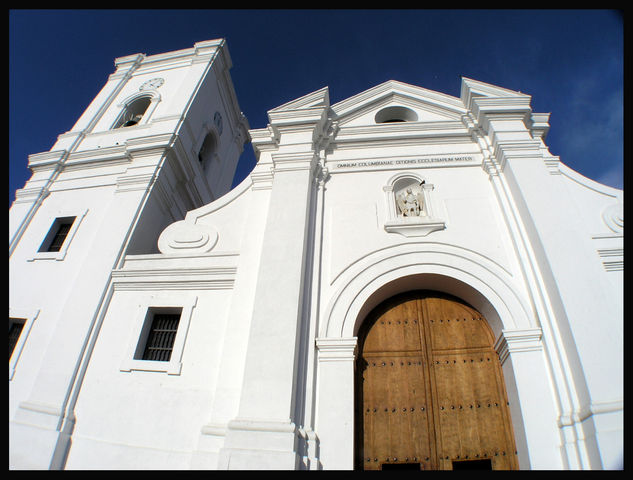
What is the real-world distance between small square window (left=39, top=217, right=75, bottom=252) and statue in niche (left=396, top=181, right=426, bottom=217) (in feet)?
24.5

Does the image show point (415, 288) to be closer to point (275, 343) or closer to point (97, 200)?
point (275, 343)

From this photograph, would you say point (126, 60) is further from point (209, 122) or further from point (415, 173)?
point (415, 173)

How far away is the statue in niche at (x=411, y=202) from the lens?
25.4 feet

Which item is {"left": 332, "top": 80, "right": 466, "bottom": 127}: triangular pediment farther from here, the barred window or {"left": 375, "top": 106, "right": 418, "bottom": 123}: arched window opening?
the barred window

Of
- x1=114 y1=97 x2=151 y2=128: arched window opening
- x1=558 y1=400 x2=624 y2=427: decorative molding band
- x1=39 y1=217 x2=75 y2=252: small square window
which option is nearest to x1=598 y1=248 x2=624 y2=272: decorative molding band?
x1=558 y1=400 x2=624 y2=427: decorative molding band

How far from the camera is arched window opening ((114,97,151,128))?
470 inches

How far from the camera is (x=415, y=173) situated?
8.35m

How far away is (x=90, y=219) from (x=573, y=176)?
33.5ft

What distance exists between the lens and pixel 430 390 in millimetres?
6031

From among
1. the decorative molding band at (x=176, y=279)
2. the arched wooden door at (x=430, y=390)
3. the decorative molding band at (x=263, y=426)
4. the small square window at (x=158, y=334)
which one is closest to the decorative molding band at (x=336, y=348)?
the arched wooden door at (x=430, y=390)

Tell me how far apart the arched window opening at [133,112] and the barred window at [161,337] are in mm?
7274

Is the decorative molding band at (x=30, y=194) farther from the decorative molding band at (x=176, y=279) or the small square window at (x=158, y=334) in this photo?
the small square window at (x=158, y=334)

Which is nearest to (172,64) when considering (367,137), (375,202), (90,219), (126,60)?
(126,60)

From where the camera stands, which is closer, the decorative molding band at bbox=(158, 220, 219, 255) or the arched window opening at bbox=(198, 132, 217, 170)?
the decorative molding band at bbox=(158, 220, 219, 255)
